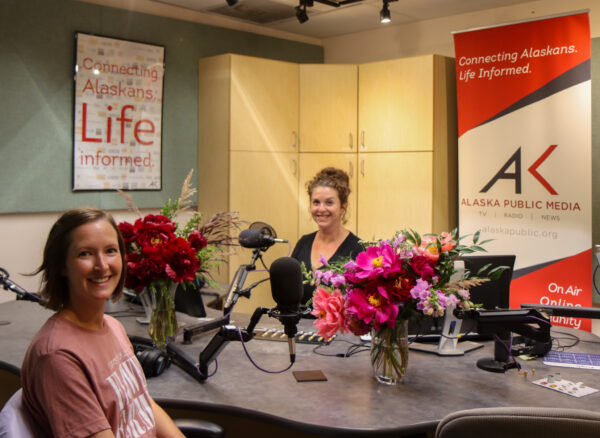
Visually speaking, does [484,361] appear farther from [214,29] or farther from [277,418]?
[214,29]

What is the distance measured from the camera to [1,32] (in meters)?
3.69

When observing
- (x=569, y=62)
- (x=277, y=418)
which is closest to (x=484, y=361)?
(x=277, y=418)

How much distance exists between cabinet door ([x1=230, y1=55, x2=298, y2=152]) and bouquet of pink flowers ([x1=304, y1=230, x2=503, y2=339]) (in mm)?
2794

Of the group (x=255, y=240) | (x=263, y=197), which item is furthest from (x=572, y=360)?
(x=263, y=197)

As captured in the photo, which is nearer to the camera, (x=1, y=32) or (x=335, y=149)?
(x=1, y=32)

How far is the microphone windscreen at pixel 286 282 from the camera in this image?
5.18ft

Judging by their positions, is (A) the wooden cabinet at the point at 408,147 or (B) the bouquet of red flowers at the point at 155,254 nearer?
(B) the bouquet of red flowers at the point at 155,254

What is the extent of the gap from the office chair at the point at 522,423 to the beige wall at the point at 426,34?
11.9 feet

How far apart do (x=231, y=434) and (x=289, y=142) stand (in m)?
3.14

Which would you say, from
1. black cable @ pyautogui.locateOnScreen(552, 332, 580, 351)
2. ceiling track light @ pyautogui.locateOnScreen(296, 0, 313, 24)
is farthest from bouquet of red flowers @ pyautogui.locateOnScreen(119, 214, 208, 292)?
ceiling track light @ pyautogui.locateOnScreen(296, 0, 313, 24)

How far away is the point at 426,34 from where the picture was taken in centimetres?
494

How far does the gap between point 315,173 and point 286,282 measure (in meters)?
3.35

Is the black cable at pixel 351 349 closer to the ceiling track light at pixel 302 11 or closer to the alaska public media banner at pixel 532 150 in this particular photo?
the alaska public media banner at pixel 532 150

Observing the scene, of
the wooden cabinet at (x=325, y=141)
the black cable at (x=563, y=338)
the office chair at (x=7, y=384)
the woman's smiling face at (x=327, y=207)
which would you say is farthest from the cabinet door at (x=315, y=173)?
the office chair at (x=7, y=384)
